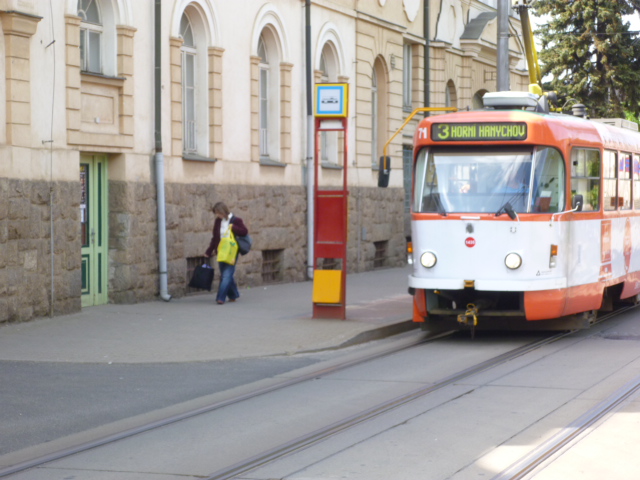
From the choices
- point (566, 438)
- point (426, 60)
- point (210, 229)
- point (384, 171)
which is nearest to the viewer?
point (566, 438)

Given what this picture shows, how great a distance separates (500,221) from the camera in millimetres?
13203

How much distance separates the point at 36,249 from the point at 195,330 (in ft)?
8.10

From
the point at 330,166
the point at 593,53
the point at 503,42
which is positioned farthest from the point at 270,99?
the point at 593,53

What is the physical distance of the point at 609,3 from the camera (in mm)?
41656

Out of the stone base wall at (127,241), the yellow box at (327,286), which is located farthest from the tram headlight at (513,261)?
the stone base wall at (127,241)

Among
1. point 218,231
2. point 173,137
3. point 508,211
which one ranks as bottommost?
point 218,231

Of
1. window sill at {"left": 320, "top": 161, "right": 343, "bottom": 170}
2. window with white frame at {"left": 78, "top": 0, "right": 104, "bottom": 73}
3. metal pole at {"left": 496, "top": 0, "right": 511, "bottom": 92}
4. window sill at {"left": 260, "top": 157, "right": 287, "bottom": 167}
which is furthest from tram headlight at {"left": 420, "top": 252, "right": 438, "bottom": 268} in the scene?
window sill at {"left": 320, "top": 161, "right": 343, "bottom": 170}

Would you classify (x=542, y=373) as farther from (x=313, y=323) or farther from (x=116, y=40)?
(x=116, y=40)

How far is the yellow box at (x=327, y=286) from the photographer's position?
15.3m

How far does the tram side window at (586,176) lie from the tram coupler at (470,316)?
1827mm

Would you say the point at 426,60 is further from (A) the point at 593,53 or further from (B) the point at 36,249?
(B) the point at 36,249

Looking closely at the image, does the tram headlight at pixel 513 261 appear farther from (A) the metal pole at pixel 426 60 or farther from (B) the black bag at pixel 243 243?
(A) the metal pole at pixel 426 60

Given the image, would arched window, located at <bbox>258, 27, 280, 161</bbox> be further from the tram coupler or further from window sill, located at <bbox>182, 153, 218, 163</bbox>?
the tram coupler

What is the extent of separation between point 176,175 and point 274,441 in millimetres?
11109
